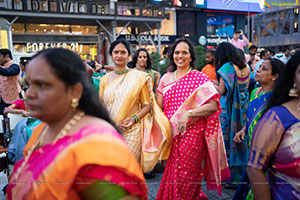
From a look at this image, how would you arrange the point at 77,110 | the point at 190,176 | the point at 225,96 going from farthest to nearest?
the point at 225,96, the point at 190,176, the point at 77,110

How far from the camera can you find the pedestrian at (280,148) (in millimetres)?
1417

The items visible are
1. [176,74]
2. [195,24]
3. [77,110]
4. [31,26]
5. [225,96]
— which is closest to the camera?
[77,110]

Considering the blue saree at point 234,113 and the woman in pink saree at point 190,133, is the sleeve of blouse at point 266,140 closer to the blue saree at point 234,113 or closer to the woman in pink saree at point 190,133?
the woman in pink saree at point 190,133

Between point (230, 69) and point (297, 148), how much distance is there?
235 centimetres

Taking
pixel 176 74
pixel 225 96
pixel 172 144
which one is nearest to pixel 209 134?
pixel 172 144

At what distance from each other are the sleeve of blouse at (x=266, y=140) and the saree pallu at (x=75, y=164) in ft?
2.39

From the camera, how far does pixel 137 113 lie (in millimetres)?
2875

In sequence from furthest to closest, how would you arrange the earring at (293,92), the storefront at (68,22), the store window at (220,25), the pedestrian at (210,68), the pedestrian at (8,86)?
the store window at (220,25) → the storefront at (68,22) → the pedestrian at (210,68) → the pedestrian at (8,86) → the earring at (293,92)

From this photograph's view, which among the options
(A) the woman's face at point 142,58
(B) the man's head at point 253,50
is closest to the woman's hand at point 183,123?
(A) the woman's face at point 142,58

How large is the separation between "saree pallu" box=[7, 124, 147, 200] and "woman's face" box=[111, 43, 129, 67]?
6.59 feet

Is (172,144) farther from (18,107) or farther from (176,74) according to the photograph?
(18,107)

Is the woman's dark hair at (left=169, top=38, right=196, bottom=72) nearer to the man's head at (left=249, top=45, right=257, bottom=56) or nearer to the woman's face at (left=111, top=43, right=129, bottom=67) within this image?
A: the woman's face at (left=111, top=43, right=129, bottom=67)

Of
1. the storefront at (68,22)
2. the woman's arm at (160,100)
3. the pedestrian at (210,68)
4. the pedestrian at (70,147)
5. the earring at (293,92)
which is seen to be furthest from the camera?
the storefront at (68,22)

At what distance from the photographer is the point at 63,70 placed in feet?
3.48
